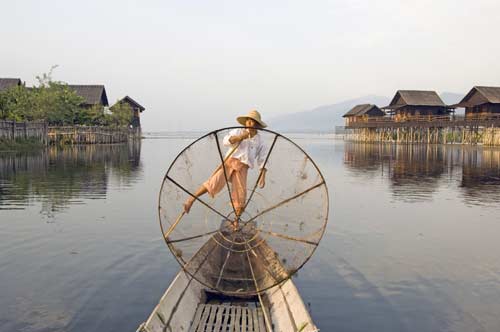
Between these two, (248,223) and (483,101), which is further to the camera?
(483,101)

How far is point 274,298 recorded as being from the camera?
5129mm

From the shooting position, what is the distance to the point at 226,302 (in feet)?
18.2

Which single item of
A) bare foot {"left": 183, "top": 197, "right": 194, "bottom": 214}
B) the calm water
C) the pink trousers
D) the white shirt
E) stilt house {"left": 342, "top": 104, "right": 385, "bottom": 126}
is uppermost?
stilt house {"left": 342, "top": 104, "right": 385, "bottom": 126}

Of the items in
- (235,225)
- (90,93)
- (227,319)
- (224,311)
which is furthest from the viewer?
(90,93)

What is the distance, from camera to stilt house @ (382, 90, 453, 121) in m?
51.1

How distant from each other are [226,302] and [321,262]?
2.83 metres

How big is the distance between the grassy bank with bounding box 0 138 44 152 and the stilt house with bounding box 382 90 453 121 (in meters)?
41.3

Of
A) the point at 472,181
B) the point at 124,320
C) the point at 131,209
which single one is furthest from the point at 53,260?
the point at 472,181

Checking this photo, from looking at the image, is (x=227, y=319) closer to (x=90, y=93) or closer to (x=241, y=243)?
(x=241, y=243)

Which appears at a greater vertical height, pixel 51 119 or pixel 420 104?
pixel 420 104

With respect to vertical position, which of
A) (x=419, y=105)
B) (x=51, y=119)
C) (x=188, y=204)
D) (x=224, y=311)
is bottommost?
(x=224, y=311)

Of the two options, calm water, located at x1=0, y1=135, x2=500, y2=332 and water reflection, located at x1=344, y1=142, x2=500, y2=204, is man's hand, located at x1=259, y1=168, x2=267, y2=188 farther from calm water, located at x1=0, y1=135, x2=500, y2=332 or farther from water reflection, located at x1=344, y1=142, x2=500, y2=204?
water reflection, located at x1=344, y1=142, x2=500, y2=204

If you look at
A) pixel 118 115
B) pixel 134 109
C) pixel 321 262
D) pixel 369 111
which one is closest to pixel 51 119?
pixel 118 115

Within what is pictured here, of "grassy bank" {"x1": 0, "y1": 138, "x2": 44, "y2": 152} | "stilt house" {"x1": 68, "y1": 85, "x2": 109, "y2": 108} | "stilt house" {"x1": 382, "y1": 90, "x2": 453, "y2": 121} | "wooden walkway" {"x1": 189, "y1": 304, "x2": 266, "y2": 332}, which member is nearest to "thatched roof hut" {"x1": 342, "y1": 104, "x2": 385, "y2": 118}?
"stilt house" {"x1": 382, "y1": 90, "x2": 453, "y2": 121}
